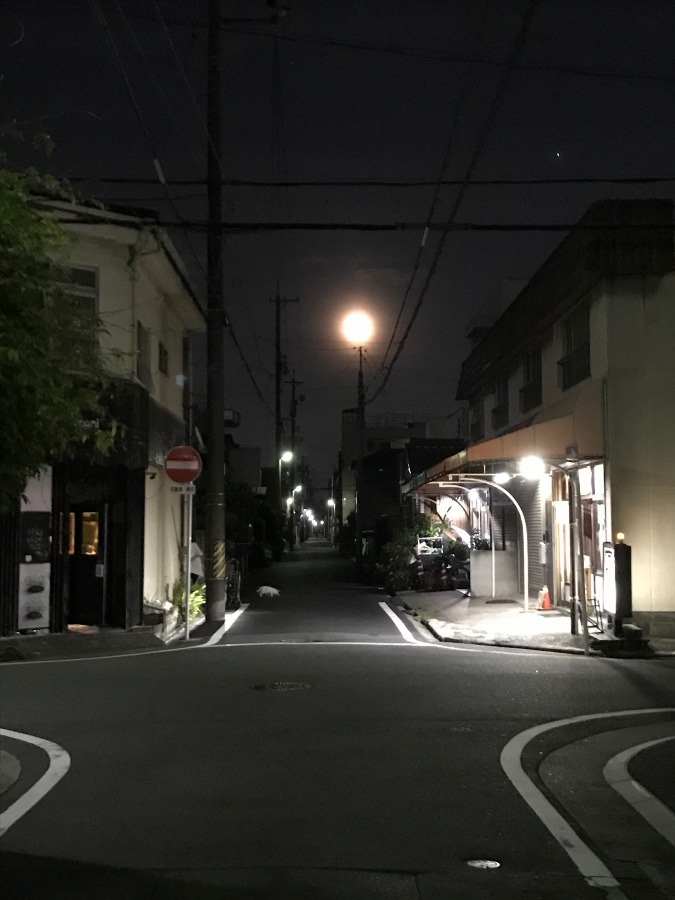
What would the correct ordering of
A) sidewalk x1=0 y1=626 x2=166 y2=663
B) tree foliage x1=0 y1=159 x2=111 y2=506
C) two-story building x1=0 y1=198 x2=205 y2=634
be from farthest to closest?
1. two-story building x1=0 y1=198 x2=205 y2=634
2. sidewalk x1=0 y1=626 x2=166 y2=663
3. tree foliage x1=0 y1=159 x2=111 y2=506

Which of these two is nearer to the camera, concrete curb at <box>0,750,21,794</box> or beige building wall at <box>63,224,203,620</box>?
concrete curb at <box>0,750,21,794</box>

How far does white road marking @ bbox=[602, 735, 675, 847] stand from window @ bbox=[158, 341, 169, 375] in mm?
14828

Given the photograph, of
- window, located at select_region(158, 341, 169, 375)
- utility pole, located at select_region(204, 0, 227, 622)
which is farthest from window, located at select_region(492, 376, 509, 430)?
window, located at select_region(158, 341, 169, 375)

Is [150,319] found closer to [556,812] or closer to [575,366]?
[575,366]

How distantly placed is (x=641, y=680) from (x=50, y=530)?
983 centimetres

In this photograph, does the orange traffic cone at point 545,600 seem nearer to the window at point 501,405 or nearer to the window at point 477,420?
the window at point 501,405

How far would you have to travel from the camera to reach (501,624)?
1894cm

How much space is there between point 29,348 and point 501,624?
521 inches

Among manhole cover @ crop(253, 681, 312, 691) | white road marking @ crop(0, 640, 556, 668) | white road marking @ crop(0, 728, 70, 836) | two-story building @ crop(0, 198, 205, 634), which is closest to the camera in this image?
white road marking @ crop(0, 728, 70, 836)

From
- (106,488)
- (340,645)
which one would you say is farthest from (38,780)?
(106,488)

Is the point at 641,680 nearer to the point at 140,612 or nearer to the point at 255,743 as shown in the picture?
the point at 255,743

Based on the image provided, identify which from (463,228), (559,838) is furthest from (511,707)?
(463,228)

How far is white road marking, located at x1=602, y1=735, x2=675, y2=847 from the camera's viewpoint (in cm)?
661

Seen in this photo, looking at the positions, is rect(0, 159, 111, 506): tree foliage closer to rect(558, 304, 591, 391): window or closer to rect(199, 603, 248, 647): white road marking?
rect(199, 603, 248, 647): white road marking
